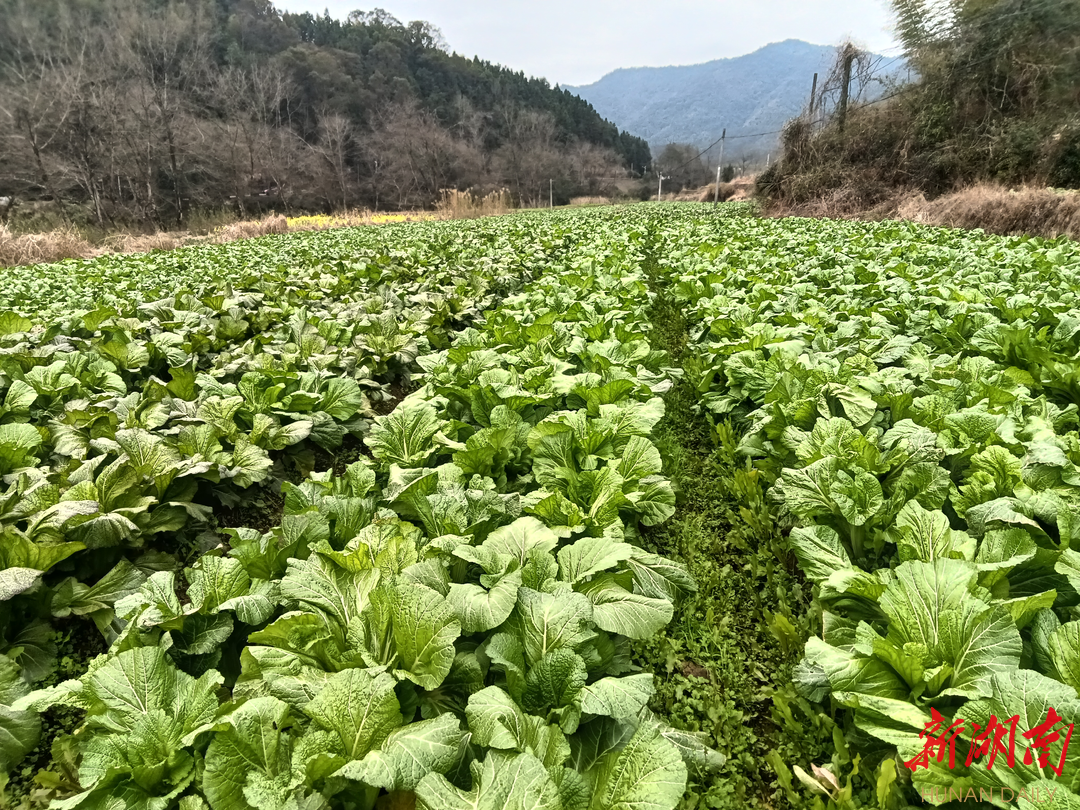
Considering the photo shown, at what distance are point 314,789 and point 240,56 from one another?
6753cm

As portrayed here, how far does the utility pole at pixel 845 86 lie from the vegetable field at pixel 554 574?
24.3 meters

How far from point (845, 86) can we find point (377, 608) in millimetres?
30015

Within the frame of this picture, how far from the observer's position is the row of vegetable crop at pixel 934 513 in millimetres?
1384

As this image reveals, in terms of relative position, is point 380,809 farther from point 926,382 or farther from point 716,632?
point 926,382

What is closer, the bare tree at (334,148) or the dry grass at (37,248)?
the dry grass at (37,248)

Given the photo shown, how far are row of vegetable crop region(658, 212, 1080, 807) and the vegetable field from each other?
0.04 feet

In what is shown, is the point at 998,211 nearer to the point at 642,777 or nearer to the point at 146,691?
the point at 642,777

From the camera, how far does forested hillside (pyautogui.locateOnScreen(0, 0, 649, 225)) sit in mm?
29297

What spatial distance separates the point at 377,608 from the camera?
63.4 inches

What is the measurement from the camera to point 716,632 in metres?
2.50

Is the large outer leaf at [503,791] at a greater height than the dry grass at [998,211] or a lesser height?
lesser

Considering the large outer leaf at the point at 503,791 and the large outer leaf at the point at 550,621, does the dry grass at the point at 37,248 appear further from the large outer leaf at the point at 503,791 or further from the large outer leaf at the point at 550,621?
the large outer leaf at the point at 503,791

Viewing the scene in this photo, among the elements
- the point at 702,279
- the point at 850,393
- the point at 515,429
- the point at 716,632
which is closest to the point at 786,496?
the point at 716,632

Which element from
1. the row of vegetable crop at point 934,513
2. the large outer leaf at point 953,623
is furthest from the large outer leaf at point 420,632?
the large outer leaf at point 953,623
